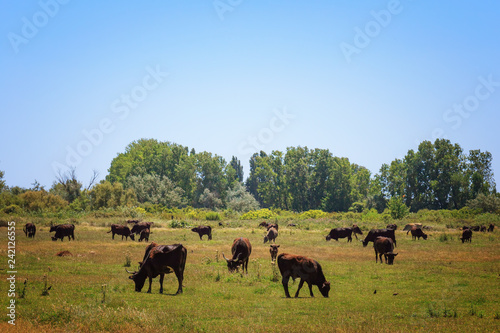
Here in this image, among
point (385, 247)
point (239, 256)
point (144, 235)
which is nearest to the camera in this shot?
point (239, 256)

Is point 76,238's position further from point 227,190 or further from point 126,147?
point 126,147

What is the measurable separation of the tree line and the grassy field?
2348 inches

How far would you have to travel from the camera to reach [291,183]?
115938 mm

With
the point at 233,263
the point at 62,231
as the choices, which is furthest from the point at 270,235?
the point at 62,231

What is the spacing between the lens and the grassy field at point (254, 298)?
11.3 m

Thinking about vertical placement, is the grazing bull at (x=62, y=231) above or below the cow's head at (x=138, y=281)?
above

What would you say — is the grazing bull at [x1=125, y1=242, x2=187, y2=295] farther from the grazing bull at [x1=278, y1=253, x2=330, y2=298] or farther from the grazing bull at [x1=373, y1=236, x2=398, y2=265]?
the grazing bull at [x1=373, y1=236, x2=398, y2=265]

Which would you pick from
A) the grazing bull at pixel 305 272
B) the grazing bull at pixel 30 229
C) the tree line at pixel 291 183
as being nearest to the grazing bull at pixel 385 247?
the grazing bull at pixel 305 272

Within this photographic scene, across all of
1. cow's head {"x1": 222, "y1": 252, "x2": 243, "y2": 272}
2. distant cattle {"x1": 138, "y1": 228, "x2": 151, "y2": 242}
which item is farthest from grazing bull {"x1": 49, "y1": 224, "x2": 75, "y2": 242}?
cow's head {"x1": 222, "y1": 252, "x2": 243, "y2": 272}

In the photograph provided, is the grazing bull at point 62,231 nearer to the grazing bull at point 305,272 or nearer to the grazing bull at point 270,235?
the grazing bull at point 270,235

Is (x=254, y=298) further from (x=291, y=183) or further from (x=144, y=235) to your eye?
(x=291, y=183)

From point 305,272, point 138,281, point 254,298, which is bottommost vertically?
point 254,298

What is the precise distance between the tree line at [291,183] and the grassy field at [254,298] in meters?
59.6

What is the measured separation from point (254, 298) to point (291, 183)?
100840mm
